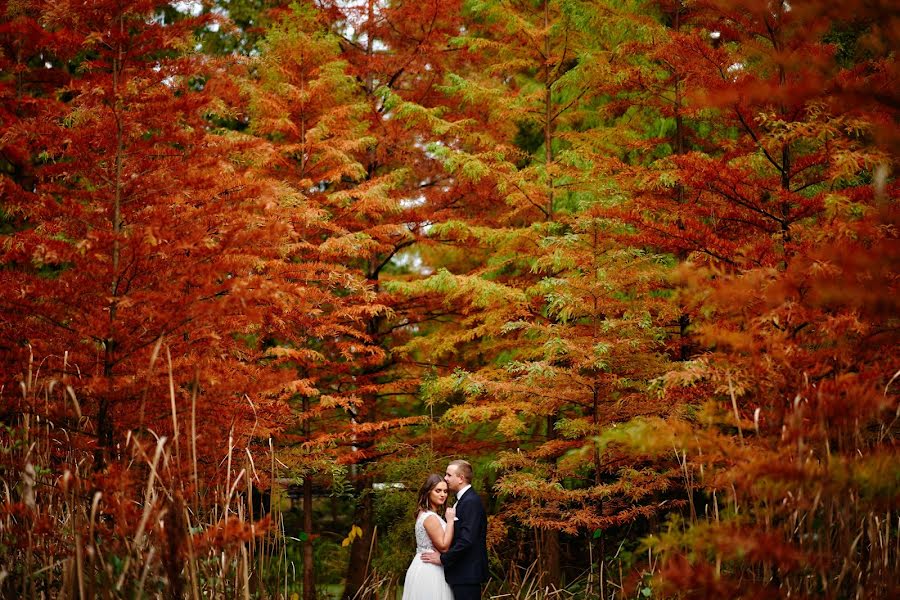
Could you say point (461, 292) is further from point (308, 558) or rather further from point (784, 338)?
point (784, 338)

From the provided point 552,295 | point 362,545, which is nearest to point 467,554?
point 552,295

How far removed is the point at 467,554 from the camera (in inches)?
205

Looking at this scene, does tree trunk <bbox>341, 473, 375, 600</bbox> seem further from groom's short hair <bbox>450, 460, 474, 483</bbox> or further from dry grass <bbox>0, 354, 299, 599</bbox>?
dry grass <bbox>0, 354, 299, 599</bbox>

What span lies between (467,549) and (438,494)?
57 cm

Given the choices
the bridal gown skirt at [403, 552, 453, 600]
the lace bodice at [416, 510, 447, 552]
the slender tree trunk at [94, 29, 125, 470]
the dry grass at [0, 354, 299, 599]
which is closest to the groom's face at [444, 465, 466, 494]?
the lace bodice at [416, 510, 447, 552]

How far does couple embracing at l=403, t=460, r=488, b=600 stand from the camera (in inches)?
204

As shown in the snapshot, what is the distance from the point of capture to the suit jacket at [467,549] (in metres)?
5.17

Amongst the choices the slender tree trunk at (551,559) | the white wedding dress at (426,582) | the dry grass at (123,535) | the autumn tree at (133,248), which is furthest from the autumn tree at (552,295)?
the dry grass at (123,535)

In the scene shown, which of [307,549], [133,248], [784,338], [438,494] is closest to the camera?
[784,338]

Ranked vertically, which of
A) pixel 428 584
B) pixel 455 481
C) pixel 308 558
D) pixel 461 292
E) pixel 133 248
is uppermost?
pixel 133 248

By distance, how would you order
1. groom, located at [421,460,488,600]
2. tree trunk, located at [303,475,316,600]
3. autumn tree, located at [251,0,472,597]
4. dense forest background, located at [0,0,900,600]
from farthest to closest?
1. autumn tree, located at [251,0,472,597]
2. tree trunk, located at [303,475,316,600]
3. groom, located at [421,460,488,600]
4. dense forest background, located at [0,0,900,600]

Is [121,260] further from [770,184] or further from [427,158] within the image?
[427,158]

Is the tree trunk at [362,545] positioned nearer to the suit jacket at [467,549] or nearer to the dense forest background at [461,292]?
the dense forest background at [461,292]

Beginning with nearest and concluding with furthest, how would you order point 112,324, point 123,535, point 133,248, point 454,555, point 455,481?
point 123,535, point 112,324, point 133,248, point 454,555, point 455,481
